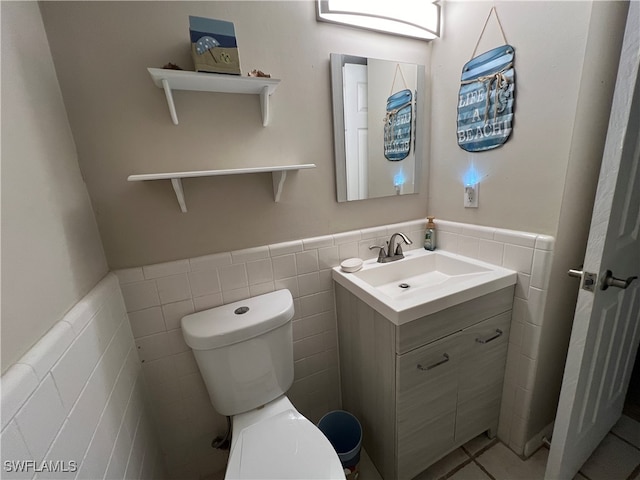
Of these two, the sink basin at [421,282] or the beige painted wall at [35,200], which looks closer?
the beige painted wall at [35,200]

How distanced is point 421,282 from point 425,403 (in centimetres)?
52

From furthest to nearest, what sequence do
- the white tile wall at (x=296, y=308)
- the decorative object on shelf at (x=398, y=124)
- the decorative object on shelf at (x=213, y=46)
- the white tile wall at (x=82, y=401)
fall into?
the decorative object on shelf at (x=398, y=124)
the white tile wall at (x=296, y=308)
the decorative object on shelf at (x=213, y=46)
the white tile wall at (x=82, y=401)

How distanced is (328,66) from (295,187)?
53cm

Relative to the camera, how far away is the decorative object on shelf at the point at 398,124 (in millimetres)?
1325

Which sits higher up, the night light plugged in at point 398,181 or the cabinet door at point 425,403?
the night light plugged in at point 398,181

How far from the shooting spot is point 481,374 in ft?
3.94

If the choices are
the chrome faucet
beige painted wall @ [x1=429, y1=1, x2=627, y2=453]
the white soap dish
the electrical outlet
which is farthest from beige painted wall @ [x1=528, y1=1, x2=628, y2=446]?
the white soap dish

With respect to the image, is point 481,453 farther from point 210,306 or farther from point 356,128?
point 356,128

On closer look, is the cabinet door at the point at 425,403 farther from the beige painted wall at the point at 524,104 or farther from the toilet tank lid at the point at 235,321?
the beige painted wall at the point at 524,104

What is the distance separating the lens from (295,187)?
1193mm

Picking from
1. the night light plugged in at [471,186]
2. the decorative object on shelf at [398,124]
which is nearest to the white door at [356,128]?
the decorative object on shelf at [398,124]

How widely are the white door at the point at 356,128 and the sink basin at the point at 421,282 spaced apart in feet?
1.29

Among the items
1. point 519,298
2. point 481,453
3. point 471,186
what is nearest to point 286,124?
point 471,186

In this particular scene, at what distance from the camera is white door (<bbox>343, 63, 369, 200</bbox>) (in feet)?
3.95
